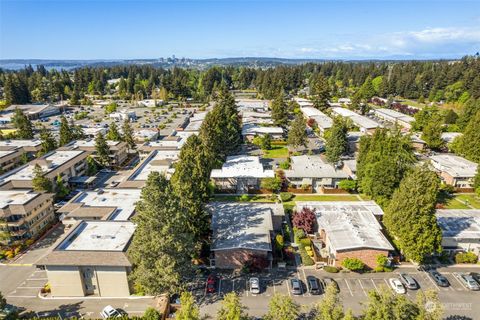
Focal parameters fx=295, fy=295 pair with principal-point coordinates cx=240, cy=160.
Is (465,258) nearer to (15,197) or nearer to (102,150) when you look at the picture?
(15,197)

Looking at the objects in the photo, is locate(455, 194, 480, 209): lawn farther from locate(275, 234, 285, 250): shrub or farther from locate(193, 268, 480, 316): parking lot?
locate(275, 234, 285, 250): shrub

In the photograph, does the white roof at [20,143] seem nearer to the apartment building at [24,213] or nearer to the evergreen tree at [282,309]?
the apartment building at [24,213]

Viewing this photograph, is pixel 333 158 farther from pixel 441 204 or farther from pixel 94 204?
pixel 94 204

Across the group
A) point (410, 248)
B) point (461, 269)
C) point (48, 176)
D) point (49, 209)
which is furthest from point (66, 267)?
point (461, 269)

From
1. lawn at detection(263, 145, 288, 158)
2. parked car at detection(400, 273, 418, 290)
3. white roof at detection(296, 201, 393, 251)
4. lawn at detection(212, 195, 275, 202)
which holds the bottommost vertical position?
lawn at detection(212, 195, 275, 202)

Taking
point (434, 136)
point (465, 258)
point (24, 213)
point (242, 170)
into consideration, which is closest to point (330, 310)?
point (465, 258)

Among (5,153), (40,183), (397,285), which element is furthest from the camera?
(5,153)

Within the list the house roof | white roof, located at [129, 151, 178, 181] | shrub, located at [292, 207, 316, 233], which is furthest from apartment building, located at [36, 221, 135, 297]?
shrub, located at [292, 207, 316, 233]
